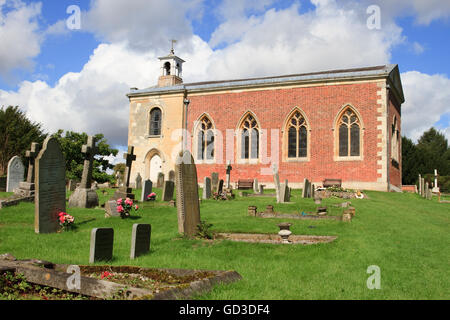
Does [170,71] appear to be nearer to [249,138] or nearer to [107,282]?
[249,138]

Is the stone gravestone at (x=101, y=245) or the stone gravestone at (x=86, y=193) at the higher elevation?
the stone gravestone at (x=86, y=193)

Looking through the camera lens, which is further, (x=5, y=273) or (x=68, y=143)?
(x=68, y=143)

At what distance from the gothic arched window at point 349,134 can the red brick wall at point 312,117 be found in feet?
1.54

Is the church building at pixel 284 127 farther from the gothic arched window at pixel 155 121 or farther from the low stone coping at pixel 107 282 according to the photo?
the low stone coping at pixel 107 282

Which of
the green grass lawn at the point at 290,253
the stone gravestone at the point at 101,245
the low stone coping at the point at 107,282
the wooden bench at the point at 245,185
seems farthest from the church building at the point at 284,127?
the low stone coping at the point at 107,282

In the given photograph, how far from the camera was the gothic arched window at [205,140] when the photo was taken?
3192cm

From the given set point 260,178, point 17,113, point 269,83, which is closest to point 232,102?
point 269,83

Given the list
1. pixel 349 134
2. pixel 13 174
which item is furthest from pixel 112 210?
pixel 349 134

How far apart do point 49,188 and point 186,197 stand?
380cm

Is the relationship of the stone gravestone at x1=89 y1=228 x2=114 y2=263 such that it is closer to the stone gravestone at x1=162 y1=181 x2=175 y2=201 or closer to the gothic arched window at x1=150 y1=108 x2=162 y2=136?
the stone gravestone at x1=162 y1=181 x2=175 y2=201

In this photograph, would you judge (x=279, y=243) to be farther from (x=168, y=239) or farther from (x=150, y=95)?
(x=150, y=95)

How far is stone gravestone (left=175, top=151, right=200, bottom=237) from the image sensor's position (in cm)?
1049
